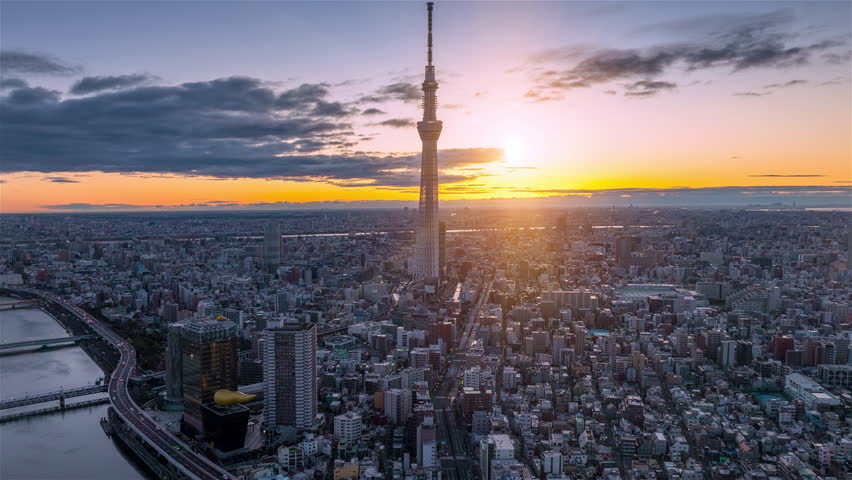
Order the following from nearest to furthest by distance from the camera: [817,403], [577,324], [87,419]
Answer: [817,403] → [87,419] → [577,324]

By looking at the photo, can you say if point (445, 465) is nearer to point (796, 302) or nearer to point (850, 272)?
point (796, 302)

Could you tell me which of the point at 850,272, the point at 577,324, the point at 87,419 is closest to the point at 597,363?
the point at 577,324

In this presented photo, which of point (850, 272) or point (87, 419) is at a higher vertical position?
point (850, 272)

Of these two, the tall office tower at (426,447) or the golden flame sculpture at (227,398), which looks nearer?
the tall office tower at (426,447)

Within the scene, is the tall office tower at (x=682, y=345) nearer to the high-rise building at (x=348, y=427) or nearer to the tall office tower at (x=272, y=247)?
the high-rise building at (x=348, y=427)

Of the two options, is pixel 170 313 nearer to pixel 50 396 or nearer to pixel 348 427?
pixel 50 396

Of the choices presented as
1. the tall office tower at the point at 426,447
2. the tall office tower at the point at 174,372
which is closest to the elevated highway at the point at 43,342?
the tall office tower at the point at 174,372

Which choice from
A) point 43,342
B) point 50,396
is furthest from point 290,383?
point 43,342
